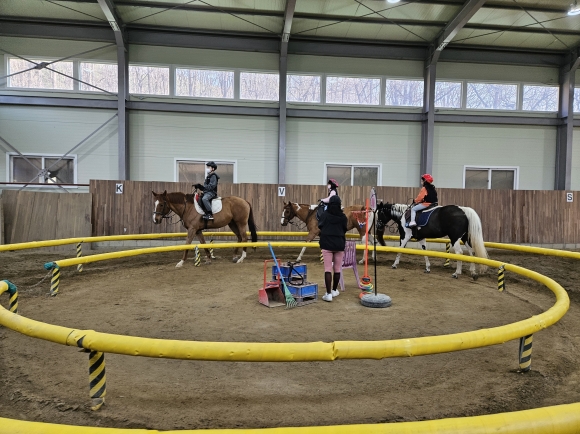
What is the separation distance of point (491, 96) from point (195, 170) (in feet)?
40.8

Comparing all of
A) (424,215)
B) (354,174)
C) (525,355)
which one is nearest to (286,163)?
(354,174)

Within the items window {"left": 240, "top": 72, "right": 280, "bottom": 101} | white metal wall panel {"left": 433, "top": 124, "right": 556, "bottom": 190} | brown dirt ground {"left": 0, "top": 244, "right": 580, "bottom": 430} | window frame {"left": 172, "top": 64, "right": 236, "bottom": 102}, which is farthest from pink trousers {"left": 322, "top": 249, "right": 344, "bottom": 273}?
white metal wall panel {"left": 433, "top": 124, "right": 556, "bottom": 190}

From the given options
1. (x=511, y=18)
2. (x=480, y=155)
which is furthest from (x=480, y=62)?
(x=480, y=155)

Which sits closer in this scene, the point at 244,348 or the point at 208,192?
the point at 244,348

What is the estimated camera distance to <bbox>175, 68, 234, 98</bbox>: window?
1448 centimetres

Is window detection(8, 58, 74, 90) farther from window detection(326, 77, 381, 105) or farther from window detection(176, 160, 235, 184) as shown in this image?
window detection(326, 77, 381, 105)

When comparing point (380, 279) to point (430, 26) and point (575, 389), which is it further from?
point (430, 26)

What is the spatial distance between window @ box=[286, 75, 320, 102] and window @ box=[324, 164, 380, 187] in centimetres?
285

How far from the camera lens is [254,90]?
48.4 feet

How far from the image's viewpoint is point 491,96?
1548cm

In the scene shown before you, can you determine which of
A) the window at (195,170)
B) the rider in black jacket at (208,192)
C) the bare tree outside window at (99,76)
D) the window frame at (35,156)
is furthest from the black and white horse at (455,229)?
the window frame at (35,156)

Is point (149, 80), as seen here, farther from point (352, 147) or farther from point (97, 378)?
point (97, 378)

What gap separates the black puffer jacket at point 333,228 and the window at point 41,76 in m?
12.7

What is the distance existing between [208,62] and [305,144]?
4.88 meters
